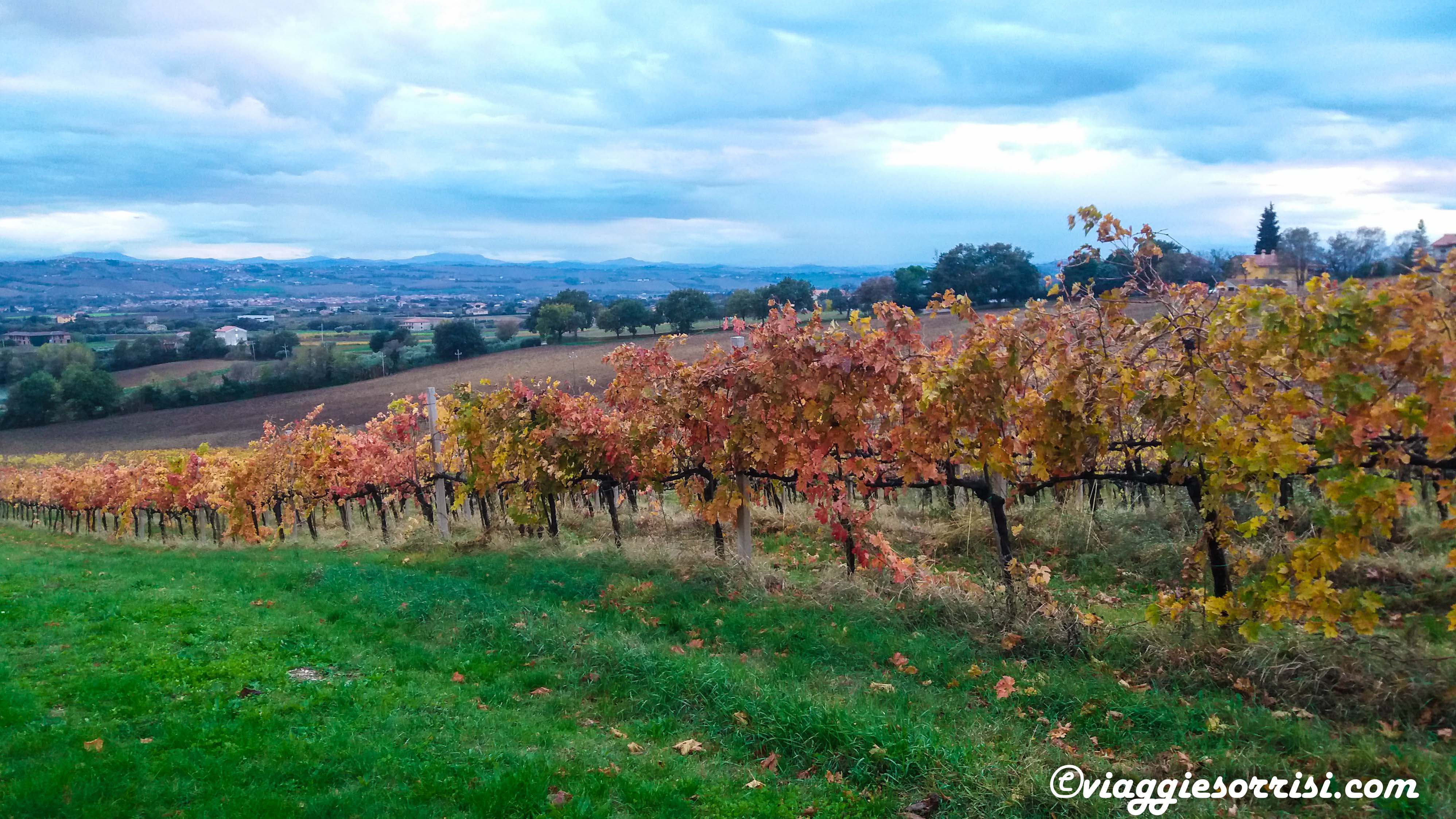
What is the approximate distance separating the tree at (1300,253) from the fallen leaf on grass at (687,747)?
5.35m


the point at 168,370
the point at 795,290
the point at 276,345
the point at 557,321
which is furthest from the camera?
the point at 276,345

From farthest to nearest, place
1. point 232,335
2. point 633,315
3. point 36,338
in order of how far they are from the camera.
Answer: point 36,338 < point 232,335 < point 633,315

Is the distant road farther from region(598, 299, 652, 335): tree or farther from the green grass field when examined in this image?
the green grass field

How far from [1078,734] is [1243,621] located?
1.71 metres

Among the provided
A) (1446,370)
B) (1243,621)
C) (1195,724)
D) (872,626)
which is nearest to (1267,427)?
(1446,370)

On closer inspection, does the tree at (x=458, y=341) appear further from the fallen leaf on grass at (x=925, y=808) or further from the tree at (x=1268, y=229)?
the fallen leaf on grass at (x=925, y=808)

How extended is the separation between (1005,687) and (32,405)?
76.7m

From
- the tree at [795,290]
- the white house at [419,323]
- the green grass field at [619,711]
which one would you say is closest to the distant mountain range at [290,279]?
the white house at [419,323]

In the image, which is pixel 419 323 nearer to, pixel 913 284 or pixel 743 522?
pixel 913 284

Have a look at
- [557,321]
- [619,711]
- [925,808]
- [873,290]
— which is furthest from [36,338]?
[925,808]

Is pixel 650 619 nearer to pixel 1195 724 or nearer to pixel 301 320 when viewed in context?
pixel 1195 724

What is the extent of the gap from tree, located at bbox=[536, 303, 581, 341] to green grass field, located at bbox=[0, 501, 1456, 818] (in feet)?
177

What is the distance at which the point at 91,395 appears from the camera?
61.5 m

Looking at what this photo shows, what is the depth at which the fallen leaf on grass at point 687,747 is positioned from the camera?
18.6 feet
